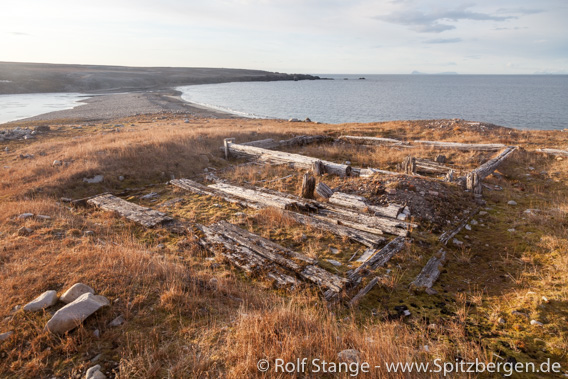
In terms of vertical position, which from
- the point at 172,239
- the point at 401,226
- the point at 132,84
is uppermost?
the point at 132,84

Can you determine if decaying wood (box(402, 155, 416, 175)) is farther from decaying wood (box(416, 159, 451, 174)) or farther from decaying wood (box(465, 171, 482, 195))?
decaying wood (box(465, 171, 482, 195))

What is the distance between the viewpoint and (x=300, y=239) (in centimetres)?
758

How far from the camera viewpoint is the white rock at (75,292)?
4230mm

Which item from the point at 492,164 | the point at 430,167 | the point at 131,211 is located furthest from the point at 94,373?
the point at 492,164

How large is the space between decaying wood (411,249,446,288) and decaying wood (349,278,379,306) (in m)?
0.79

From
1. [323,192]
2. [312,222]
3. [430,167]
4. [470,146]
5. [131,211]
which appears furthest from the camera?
[470,146]

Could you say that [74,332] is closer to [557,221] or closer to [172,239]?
[172,239]

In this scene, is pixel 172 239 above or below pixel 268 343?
below

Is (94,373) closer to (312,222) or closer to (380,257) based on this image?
(380,257)

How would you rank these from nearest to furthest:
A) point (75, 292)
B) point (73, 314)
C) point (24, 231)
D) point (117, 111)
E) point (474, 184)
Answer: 1. point (73, 314)
2. point (75, 292)
3. point (24, 231)
4. point (474, 184)
5. point (117, 111)

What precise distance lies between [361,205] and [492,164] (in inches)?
333

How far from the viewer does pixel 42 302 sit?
4.12 metres

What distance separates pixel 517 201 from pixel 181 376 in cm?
1204

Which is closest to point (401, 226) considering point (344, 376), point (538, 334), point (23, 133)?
point (538, 334)
